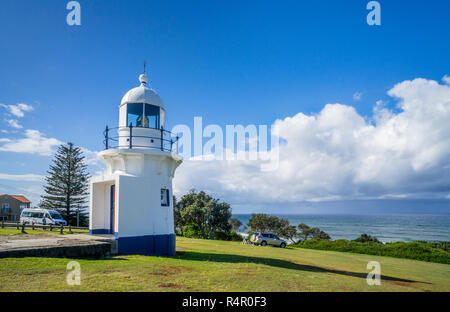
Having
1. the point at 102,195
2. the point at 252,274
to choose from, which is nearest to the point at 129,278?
the point at 252,274

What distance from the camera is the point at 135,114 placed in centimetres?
1546

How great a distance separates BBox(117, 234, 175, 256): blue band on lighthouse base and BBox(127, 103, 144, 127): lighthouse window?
5494 millimetres

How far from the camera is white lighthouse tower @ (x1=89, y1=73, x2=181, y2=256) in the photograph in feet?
45.5

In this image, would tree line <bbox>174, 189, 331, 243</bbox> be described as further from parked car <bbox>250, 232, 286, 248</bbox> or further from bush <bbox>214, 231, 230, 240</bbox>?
parked car <bbox>250, 232, 286, 248</bbox>

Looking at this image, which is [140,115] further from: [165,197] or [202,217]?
[202,217]

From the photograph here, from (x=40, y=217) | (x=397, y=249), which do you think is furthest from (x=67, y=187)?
(x=397, y=249)

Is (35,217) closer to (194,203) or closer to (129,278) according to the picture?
(194,203)

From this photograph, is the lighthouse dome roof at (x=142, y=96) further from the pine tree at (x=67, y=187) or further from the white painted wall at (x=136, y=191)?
the pine tree at (x=67, y=187)

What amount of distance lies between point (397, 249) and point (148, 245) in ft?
76.5

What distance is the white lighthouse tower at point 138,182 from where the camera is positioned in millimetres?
13875

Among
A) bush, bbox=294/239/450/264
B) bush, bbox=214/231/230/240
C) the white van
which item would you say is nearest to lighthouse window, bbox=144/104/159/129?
the white van

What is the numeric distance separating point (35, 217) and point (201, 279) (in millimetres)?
27951

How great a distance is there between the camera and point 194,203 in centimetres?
4178

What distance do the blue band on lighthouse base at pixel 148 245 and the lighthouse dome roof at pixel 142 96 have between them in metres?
6.54
